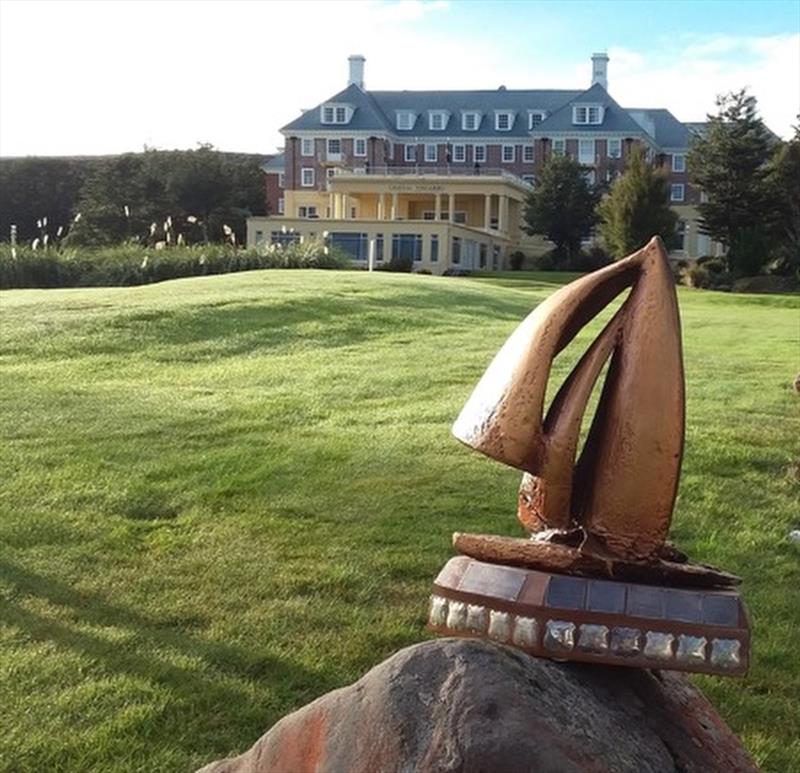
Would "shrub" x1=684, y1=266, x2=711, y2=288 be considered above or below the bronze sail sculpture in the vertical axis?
below

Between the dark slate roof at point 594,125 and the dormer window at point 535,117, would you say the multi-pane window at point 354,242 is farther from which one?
the dormer window at point 535,117

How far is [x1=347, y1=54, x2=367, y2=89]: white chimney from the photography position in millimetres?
63125

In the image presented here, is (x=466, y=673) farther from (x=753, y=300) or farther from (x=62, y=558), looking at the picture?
(x=753, y=300)

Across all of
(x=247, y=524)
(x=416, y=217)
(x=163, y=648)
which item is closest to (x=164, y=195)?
(x=416, y=217)

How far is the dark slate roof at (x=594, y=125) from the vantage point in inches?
2265

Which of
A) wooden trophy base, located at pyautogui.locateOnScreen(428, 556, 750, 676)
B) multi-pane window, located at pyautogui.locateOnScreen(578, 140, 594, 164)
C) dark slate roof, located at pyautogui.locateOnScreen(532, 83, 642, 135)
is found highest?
dark slate roof, located at pyautogui.locateOnScreen(532, 83, 642, 135)

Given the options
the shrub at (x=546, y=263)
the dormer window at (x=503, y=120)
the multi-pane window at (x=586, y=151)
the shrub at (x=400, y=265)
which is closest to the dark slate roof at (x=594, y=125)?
the multi-pane window at (x=586, y=151)

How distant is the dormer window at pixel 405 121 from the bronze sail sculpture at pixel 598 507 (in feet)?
202

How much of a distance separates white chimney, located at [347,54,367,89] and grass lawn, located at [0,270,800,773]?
178ft

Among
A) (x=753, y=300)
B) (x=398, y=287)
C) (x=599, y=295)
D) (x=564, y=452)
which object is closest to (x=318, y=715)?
(x=564, y=452)

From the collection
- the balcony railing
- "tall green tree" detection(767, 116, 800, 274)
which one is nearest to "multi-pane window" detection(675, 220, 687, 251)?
the balcony railing

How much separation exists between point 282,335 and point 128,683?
8576 mm

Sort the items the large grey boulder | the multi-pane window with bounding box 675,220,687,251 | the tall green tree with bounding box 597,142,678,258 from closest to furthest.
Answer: the large grey boulder, the tall green tree with bounding box 597,142,678,258, the multi-pane window with bounding box 675,220,687,251

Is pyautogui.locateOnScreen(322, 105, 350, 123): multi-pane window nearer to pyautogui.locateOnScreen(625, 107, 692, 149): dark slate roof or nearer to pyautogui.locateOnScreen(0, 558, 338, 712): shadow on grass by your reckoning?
pyautogui.locateOnScreen(625, 107, 692, 149): dark slate roof
